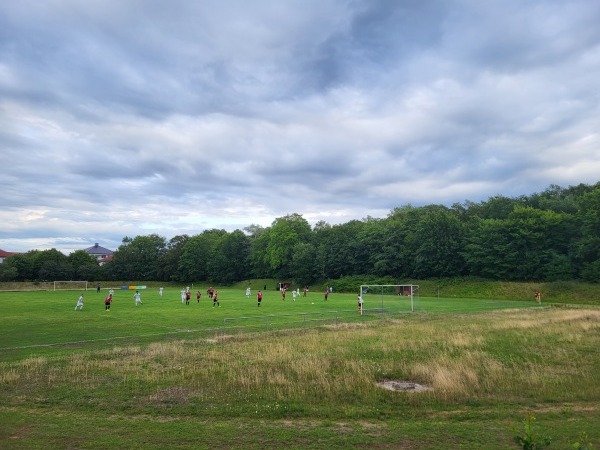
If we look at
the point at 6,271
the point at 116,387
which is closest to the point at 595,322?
the point at 116,387

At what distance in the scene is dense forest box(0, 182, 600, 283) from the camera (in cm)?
7750

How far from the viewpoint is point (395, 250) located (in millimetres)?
97625

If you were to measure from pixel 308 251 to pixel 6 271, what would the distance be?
70321 mm

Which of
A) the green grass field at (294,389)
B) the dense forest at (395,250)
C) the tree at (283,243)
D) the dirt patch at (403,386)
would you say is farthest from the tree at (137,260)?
the dirt patch at (403,386)

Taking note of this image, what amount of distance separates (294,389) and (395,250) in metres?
87.1

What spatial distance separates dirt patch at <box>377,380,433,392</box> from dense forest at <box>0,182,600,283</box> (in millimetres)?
66068

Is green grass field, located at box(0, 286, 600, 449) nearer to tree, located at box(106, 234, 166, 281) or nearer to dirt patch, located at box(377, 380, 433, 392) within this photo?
dirt patch, located at box(377, 380, 433, 392)

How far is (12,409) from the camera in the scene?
1130 cm

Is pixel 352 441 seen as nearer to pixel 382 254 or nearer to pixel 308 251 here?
pixel 382 254

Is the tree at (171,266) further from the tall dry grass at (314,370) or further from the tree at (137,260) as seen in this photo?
the tall dry grass at (314,370)

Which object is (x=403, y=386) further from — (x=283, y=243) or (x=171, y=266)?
(x=171, y=266)

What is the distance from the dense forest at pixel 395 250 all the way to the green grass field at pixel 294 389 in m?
57.5

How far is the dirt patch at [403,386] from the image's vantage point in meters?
13.2

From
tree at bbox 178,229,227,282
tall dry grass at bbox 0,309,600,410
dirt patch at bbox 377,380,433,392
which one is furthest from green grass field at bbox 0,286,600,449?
tree at bbox 178,229,227,282
